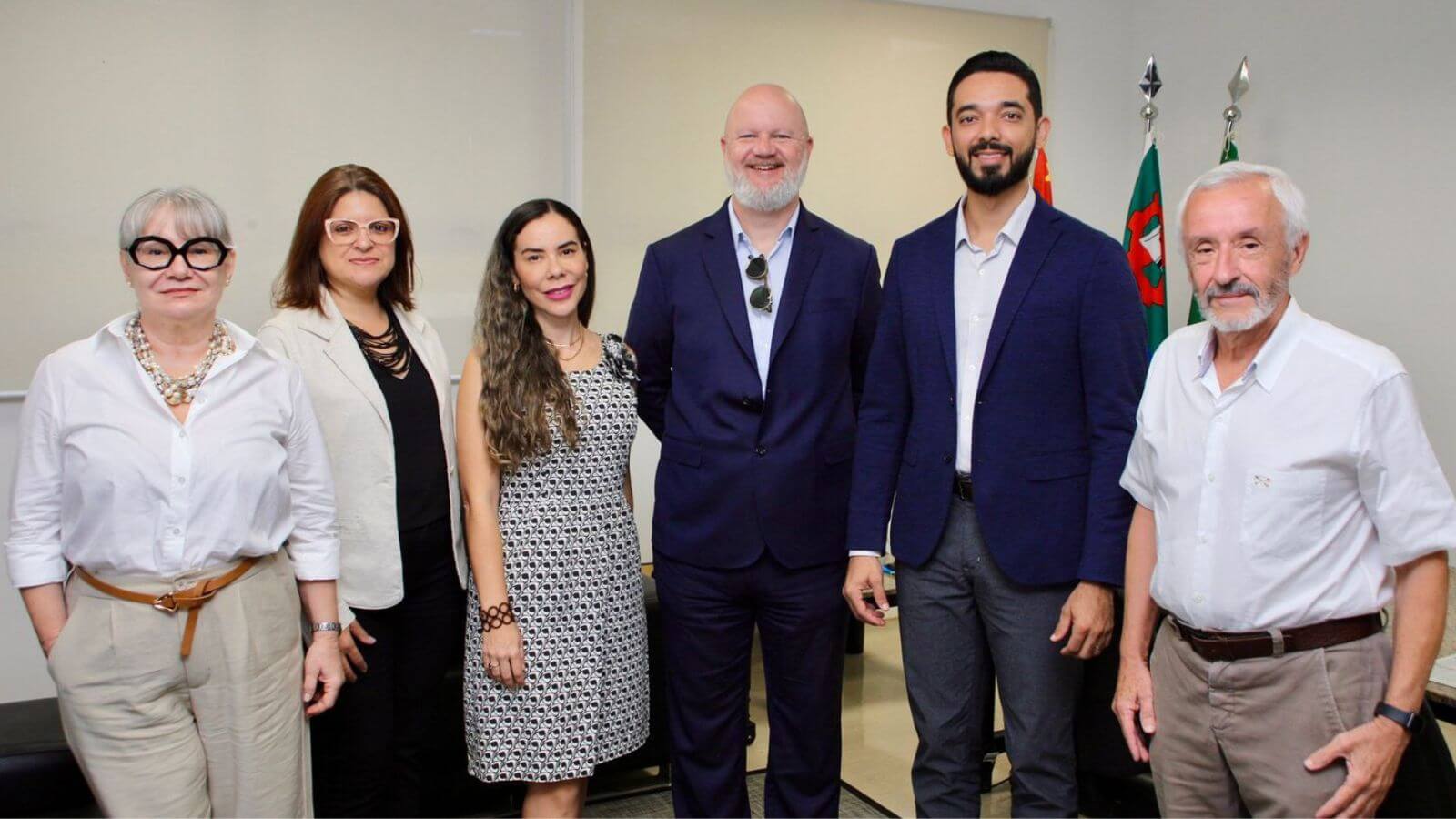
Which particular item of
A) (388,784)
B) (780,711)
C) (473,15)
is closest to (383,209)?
(388,784)

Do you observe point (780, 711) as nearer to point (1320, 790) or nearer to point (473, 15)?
point (1320, 790)

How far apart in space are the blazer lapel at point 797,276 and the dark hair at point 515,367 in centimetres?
44

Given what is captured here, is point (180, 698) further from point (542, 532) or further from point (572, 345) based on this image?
point (572, 345)

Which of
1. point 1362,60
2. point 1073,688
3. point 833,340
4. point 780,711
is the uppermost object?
point 1362,60

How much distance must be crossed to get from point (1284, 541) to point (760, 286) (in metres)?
1.20

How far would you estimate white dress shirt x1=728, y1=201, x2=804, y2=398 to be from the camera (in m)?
2.48

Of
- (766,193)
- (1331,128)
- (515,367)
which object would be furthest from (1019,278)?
(1331,128)

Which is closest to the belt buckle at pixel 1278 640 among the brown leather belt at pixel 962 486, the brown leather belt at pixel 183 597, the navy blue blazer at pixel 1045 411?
the navy blue blazer at pixel 1045 411

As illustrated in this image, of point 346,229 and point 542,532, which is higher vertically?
point 346,229

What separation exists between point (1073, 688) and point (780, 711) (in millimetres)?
649

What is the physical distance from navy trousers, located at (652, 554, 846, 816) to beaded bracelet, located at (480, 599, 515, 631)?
0.35 m

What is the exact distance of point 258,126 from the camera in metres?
4.11

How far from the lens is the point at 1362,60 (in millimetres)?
4562

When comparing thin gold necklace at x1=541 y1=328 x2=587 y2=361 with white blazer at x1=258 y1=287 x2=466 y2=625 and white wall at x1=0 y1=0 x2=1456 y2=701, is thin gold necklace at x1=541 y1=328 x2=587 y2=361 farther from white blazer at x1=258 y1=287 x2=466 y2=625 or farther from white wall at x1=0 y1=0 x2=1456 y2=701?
white wall at x1=0 y1=0 x2=1456 y2=701
